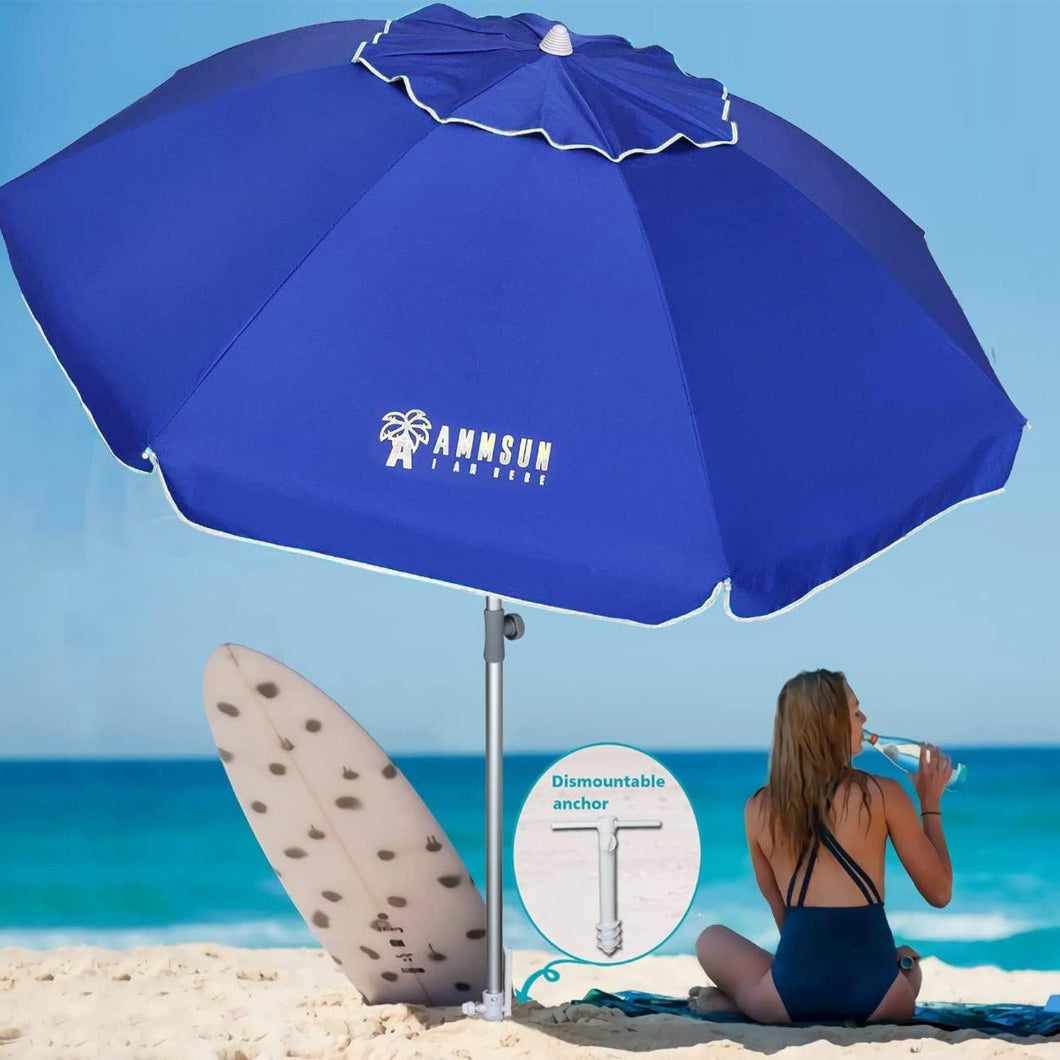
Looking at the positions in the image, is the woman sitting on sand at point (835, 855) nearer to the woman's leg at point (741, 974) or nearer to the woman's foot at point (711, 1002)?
the woman's leg at point (741, 974)

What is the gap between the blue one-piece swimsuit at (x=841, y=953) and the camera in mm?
3170

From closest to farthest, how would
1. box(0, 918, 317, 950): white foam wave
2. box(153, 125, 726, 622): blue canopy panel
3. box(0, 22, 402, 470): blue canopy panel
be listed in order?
box(153, 125, 726, 622): blue canopy panel → box(0, 22, 402, 470): blue canopy panel → box(0, 918, 317, 950): white foam wave

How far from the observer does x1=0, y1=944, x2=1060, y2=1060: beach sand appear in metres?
2.94

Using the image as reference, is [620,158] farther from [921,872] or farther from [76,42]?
[76,42]

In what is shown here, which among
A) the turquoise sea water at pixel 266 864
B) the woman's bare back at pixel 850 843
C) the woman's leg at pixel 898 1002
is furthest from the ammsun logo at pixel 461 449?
the turquoise sea water at pixel 266 864

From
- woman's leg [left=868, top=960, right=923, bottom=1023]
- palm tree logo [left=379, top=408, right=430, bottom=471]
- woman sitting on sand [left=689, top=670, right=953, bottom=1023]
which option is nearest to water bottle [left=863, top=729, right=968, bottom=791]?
woman sitting on sand [left=689, top=670, right=953, bottom=1023]

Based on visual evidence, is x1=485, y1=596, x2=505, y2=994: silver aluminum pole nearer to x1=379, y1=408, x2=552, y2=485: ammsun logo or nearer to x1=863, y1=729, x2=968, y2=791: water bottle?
x1=379, y1=408, x2=552, y2=485: ammsun logo

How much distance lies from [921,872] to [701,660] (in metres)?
8.65

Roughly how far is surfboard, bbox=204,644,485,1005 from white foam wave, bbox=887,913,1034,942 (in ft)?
18.3

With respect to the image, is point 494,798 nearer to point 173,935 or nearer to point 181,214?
point 181,214

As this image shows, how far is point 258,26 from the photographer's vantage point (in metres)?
8.77

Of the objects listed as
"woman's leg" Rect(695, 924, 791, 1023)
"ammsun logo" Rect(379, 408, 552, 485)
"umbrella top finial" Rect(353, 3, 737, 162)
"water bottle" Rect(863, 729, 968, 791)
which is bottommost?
"woman's leg" Rect(695, 924, 791, 1023)

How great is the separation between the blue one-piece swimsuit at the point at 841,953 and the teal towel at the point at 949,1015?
5cm

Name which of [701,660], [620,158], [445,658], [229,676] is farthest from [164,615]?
[620,158]
